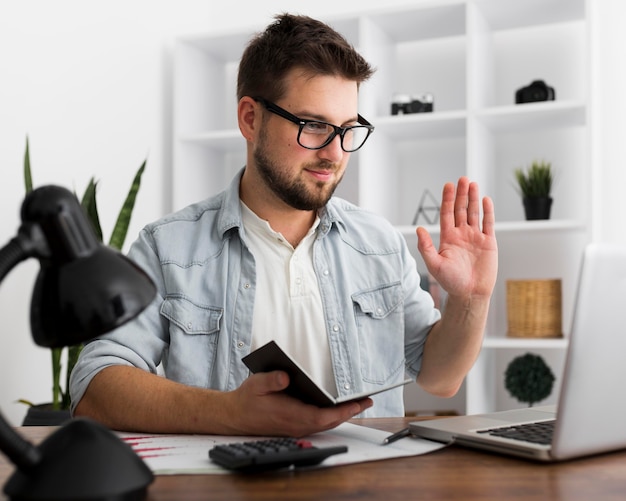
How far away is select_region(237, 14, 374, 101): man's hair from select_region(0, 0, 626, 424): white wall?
1249mm

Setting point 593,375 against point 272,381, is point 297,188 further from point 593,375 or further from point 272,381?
point 593,375

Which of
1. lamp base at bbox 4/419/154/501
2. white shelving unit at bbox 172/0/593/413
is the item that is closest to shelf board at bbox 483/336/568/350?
white shelving unit at bbox 172/0/593/413

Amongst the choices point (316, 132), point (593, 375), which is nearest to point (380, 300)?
point (316, 132)

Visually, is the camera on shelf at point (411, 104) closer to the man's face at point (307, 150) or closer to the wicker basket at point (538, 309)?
the wicker basket at point (538, 309)

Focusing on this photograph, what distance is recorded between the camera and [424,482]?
0.85 m

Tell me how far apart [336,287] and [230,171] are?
2170mm

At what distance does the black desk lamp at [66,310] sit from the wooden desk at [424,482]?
0.31ft

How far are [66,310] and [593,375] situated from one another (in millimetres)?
616

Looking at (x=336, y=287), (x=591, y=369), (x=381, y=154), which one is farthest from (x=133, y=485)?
(x=381, y=154)

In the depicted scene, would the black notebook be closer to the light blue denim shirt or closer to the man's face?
the light blue denim shirt

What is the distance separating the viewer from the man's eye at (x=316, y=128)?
1.78 m

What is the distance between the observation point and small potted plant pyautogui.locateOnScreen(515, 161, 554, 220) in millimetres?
2984

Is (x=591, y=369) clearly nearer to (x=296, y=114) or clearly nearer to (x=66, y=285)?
(x=66, y=285)

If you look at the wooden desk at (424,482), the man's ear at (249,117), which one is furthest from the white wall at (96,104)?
the wooden desk at (424,482)
